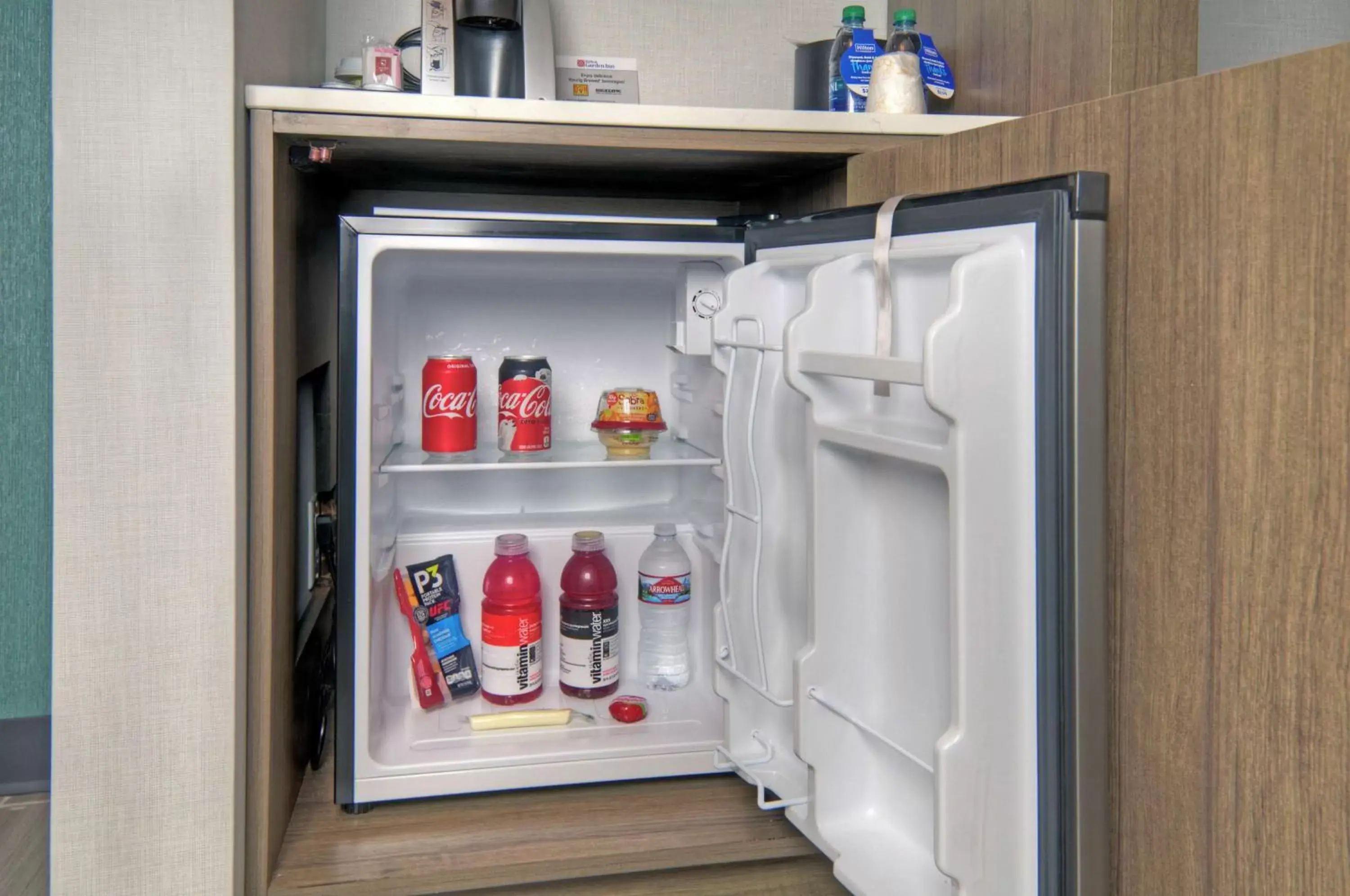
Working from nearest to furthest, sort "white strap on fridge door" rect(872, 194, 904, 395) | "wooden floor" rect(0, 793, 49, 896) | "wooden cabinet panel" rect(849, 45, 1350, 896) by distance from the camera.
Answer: "wooden cabinet panel" rect(849, 45, 1350, 896) → "white strap on fridge door" rect(872, 194, 904, 395) → "wooden floor" rect(0, 793, 49, 896)

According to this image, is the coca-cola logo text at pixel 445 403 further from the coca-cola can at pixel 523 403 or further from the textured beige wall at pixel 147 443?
the textured beige wall at pixel 147 443

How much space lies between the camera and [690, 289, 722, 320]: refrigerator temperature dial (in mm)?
1428

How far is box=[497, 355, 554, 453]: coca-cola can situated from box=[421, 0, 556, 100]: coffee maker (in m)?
0.36

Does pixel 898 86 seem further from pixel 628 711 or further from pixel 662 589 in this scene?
pixel 628 711

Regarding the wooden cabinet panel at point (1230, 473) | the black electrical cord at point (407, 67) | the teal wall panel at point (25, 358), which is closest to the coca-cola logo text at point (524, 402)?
the black electrical cord at point (407, 67)

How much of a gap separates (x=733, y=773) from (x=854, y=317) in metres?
0.70

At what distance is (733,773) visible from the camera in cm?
135

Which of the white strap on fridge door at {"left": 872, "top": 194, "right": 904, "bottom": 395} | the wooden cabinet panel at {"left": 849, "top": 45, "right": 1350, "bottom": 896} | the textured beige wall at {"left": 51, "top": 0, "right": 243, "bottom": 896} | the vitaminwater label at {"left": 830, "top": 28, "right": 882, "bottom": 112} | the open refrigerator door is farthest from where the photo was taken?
the vitaminwater label at {"left": 830, "top": 28, "right": 882, "bottom": 112}

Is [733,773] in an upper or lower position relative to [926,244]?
lower

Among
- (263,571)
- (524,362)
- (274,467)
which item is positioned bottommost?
(263,571)

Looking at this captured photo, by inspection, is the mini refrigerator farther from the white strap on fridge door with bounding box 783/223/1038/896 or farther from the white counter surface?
the white counter surface

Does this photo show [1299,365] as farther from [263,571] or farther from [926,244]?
[263,571]

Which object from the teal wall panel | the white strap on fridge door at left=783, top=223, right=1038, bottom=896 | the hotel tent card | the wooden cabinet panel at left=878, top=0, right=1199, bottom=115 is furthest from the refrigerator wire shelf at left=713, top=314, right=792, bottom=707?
the teal wall panel

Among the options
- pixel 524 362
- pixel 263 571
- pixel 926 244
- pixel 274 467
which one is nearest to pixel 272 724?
pixel 263 571
